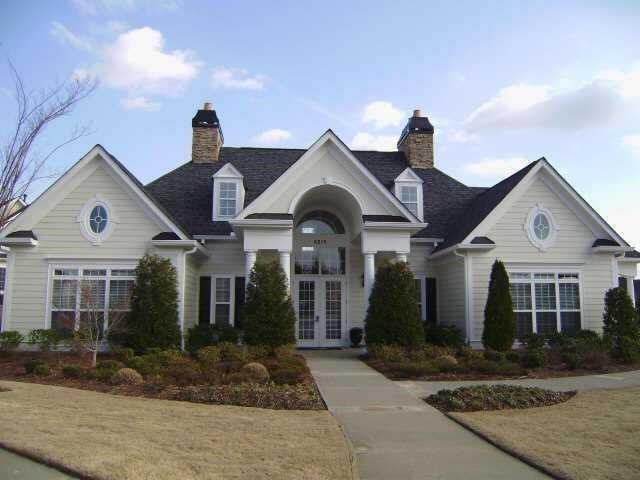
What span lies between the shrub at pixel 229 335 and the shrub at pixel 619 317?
445 inches

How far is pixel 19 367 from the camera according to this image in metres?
13.4

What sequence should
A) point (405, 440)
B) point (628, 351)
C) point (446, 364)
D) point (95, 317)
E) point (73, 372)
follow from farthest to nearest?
point (628, 351) → point (95, 317) → point (446, 364) → point (73, 372) → point (405, 440)

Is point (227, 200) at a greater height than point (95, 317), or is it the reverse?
point (227, 200)

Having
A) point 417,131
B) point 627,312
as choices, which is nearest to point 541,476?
point 627,312

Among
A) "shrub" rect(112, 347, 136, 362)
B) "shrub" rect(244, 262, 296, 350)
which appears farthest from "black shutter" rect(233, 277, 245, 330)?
"shrub" rect(112, 347, 136, 362)

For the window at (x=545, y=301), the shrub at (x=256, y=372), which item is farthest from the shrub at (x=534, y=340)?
the shrub at (x=256, y=372)

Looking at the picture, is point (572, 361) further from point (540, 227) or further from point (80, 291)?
point (80, 291)

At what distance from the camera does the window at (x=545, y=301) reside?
17703 millimetres

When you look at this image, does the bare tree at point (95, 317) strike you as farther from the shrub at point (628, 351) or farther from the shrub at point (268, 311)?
the shrub at point (628, 351)

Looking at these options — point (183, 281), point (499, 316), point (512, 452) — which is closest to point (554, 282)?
point (499, 316)

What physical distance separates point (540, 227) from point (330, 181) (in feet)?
23.6

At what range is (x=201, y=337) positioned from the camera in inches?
656

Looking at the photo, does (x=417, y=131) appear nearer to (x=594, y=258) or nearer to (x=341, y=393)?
(x=594, y=258)

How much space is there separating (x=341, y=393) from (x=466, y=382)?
3.11 m
